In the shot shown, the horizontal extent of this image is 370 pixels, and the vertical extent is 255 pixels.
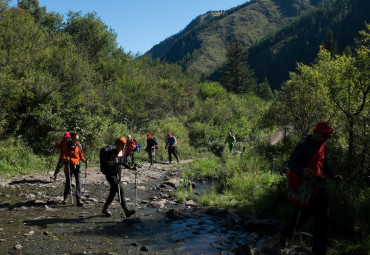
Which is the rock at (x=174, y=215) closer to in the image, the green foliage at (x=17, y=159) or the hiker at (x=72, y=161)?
the hiker at (x=72, y=161)

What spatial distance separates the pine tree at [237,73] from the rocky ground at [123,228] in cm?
6055

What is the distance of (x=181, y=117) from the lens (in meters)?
36.1

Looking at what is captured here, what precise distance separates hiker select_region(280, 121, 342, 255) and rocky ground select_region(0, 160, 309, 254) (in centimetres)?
112

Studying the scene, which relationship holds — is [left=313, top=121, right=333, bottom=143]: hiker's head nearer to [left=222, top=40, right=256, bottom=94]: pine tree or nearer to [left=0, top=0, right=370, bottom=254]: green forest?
[left=0, top=0, right=370, bottom=254]: green forest

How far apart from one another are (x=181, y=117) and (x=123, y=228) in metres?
29.4

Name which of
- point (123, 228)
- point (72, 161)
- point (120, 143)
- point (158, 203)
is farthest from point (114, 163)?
point (158, 203)

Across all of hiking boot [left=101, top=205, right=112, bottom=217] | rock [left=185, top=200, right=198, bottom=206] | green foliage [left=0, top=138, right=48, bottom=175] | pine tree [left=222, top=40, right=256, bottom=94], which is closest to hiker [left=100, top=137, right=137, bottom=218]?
hiking boot [left=101, top=205, right=112, bottom=217]

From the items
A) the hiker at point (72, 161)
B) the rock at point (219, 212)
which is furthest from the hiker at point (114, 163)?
the rock at point (219, 212)

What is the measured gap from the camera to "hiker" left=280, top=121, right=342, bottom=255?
4488 millimetres

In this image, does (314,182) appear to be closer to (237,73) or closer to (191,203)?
(191,203)

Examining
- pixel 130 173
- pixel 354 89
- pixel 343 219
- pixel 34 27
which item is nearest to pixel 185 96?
pixel 34 27

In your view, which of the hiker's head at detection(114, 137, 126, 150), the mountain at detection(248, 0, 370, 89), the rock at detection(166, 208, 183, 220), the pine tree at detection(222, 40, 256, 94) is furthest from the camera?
the mountain at detection(248, 0, 370, 89)

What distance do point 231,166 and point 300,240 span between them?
337 inches

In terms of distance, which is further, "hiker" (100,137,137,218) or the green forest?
the green forest
